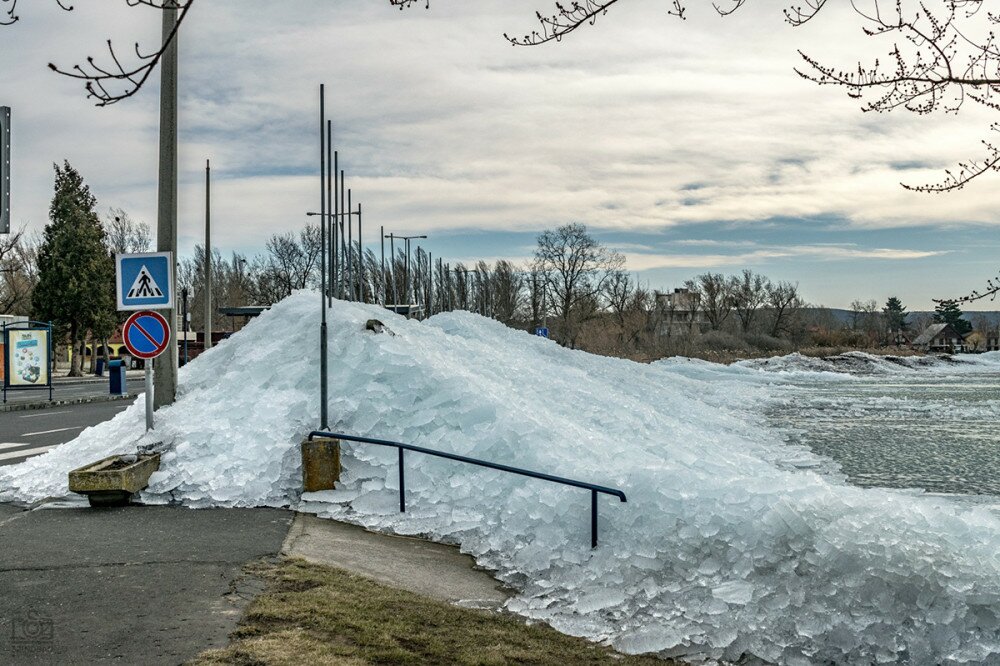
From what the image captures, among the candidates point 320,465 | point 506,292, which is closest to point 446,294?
point 506,292

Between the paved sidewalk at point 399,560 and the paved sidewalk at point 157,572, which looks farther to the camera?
the paved sidewalk at point 399,560

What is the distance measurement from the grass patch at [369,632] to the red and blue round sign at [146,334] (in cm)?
445

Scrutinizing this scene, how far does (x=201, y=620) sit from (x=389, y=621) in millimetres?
1279

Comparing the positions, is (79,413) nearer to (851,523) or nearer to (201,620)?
(201,620)

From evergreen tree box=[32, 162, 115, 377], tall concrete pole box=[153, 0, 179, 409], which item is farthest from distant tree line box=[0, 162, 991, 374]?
tall concrete pole box=[153, 0, 179, 409]

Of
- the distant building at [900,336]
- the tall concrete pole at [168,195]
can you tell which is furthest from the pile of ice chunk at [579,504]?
the distant building at [900,336]

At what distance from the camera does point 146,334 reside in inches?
418

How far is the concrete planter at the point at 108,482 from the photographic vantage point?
30.6ft

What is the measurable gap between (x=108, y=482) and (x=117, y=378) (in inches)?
963

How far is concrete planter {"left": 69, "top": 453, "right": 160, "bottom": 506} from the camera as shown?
9.32m

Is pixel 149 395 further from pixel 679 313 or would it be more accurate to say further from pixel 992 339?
pixel 992 339

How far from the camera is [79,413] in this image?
23969 mm

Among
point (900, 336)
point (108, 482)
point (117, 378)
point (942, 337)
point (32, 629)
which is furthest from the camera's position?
point (942, 337)

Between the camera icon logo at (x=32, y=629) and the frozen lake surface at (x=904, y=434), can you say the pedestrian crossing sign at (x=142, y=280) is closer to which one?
the camera icon logo at (x=32, y=629)
